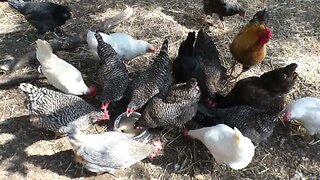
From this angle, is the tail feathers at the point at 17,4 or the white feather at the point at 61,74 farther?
the tail feathers at the point at 17,4

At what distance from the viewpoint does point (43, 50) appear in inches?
151

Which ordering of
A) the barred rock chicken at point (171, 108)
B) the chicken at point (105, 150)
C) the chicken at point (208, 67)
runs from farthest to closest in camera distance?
the chicken at point (208, 67) → the barred rock chicken at point (171, 108) → the chicken at point (105, 150)

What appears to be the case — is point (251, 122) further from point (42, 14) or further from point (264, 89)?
point (42, 14)

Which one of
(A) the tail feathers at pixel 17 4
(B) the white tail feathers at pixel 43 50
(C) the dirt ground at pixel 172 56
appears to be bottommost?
(C) the dirt ground at pixel 172 56

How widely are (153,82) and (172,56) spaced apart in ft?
2.67

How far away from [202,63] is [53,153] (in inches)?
63.0

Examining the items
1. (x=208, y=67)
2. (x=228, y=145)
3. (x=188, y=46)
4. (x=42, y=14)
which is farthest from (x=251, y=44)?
(x=42, y=14)

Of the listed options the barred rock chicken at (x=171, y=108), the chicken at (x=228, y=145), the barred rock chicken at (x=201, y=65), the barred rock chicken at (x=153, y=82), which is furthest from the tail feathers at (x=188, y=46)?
the chicken at (x=228, y=145)

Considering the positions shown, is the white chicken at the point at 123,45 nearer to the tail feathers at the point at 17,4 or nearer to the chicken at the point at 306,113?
the tail feathers at the point at 17,4

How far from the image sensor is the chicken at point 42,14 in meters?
4.68

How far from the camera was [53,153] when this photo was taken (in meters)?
3.78

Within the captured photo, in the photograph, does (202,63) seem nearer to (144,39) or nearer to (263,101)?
(263,101)

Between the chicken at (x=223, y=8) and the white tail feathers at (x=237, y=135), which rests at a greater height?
the chicken at (x=223, y=8)

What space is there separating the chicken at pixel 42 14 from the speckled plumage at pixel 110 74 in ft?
2.38
